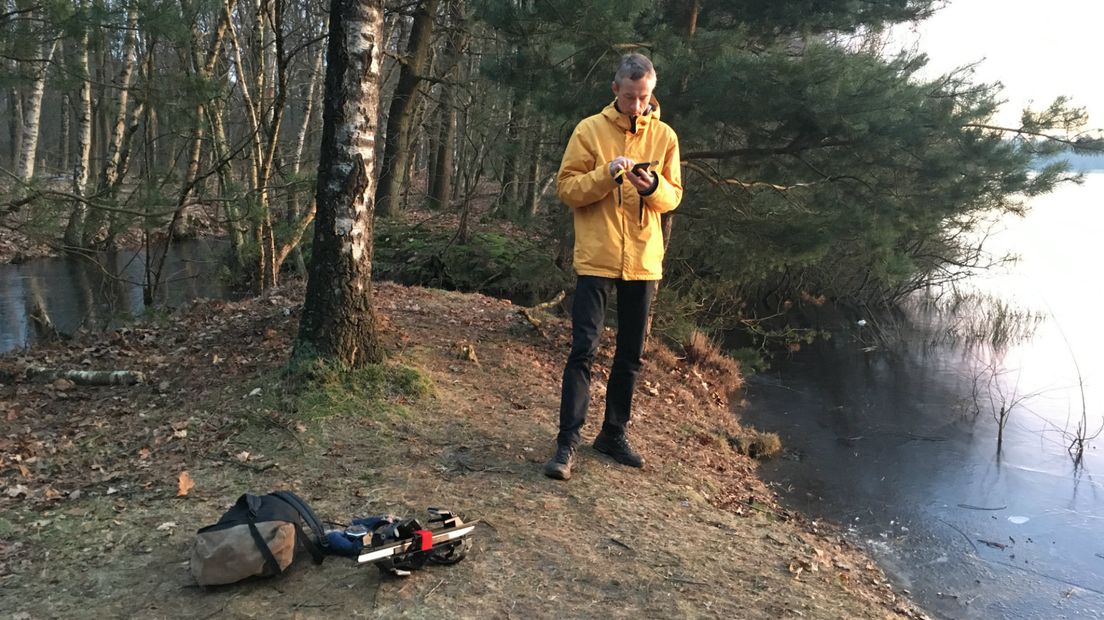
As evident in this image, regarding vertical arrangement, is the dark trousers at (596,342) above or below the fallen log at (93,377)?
above

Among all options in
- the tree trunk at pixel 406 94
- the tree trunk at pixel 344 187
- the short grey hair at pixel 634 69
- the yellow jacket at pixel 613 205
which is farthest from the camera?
the tree trunk at pixel 406 94

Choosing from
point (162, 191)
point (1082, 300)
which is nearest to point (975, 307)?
point (1082, 300)

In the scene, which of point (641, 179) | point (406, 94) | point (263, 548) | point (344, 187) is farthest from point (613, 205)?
point (406, 94)

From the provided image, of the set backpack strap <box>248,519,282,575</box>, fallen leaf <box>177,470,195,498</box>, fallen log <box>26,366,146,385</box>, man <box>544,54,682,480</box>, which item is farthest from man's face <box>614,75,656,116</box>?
fallen log <box>26,366,146,385</box>

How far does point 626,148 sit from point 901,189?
16.9 feet

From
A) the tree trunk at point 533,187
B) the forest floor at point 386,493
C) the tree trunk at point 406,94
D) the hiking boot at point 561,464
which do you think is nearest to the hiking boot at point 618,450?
the forest floor at point 386,493

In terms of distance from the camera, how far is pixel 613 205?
12.8 ft

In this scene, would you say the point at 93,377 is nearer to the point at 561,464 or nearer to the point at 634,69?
the point at 561,464

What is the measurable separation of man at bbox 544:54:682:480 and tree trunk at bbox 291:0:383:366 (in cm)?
154

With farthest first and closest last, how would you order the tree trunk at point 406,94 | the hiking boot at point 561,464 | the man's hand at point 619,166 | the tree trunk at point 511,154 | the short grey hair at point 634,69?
1. the tree trunk at point 406,94
2. the tree trunk at point 511,154
3. the hiking boot at point 561,464
4. the short grey hair at point 634,69
5. the man's hand at point 619,166

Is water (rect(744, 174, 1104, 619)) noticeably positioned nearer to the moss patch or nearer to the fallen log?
the moss patch

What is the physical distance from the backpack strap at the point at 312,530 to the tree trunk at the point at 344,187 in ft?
6.06

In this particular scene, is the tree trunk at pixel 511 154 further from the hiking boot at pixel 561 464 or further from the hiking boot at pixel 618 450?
the hiking boot at pixel 561 464

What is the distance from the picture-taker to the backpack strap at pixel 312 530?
308cm
